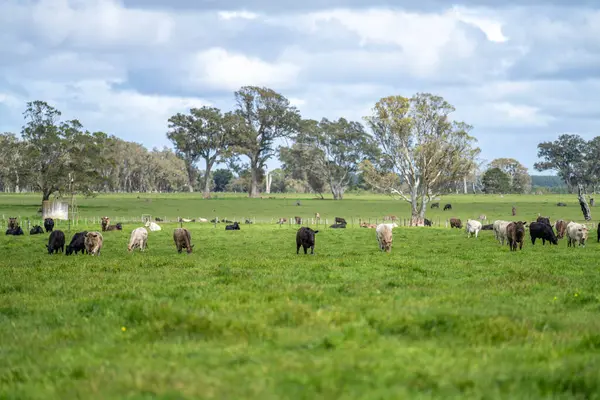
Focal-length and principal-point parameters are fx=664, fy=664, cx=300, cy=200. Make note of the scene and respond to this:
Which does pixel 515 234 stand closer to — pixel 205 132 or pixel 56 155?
pixel 56 155

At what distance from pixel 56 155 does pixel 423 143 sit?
45.5 meters

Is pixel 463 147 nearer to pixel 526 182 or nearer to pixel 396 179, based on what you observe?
pixel 396 179

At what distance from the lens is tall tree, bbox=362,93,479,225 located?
239 ft

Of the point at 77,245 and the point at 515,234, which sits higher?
the point at 515,234

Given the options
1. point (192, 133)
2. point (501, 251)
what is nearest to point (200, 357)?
point (501, 251)

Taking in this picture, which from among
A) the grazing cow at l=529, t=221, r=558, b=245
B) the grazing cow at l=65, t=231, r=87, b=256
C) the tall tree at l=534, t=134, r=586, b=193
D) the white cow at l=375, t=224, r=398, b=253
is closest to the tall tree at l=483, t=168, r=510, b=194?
the tall tree at l=534, t=134, r=586, b=193

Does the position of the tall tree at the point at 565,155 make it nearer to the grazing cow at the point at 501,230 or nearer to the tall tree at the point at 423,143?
the tall tree at the point at 423,143

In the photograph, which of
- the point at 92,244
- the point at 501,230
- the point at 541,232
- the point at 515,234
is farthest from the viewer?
the point at 501,230

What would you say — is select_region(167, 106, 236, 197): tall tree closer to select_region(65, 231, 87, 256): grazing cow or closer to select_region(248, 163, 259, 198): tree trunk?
select_region(248, 163, 259, 198): tree trunk

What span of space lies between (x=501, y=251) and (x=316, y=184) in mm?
119961

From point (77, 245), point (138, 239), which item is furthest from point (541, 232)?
point (77, 245)

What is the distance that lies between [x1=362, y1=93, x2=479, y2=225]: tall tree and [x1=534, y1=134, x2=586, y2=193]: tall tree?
225 feet

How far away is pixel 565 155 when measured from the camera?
136375 mm

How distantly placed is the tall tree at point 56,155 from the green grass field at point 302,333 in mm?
66110
